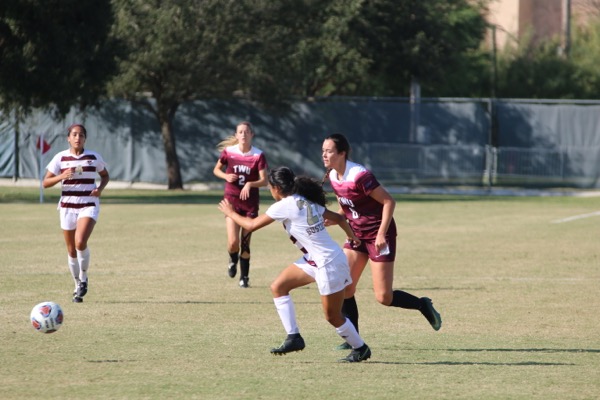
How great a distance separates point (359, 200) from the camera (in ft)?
32.9

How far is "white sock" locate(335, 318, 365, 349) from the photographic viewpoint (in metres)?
9.17

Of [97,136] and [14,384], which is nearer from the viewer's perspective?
[14,384]

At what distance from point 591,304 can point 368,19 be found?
108ft

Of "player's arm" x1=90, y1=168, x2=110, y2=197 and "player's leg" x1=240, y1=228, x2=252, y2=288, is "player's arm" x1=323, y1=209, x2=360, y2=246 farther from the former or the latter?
"player's leg" x1=240, y1=228, x2=252, y2=288

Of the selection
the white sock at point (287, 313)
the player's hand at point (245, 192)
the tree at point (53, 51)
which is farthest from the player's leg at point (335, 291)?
the tree at point (53, 51)

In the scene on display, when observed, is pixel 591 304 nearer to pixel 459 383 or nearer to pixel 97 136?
pixel 459 383

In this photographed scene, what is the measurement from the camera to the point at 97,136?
4000cm

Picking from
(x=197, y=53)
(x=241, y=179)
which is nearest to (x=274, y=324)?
(x=241, y=179)

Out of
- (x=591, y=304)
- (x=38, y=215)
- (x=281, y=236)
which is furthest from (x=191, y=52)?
(x=591, y=304)

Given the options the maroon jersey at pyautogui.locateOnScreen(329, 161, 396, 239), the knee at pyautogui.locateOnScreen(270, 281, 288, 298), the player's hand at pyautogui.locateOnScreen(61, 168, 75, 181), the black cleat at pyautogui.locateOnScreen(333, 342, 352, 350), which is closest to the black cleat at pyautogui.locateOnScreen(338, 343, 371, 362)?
the black cleat at pyautogui.locateOnScreen(333, 342, 352, 350)

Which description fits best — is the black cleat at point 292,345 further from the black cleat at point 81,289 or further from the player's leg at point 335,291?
the black cleat at point 81,289

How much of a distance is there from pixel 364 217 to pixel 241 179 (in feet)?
17.6

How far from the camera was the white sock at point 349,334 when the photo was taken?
9.17 meters

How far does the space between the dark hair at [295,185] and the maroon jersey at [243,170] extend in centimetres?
608
